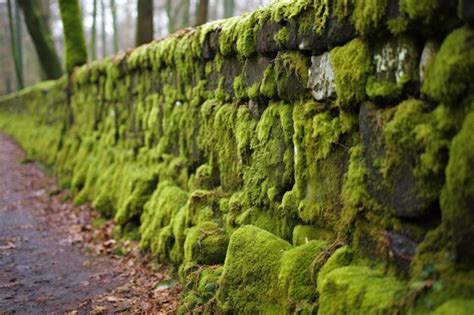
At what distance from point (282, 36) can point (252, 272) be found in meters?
1.88

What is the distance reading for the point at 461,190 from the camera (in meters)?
2.26

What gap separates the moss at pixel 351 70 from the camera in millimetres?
2938

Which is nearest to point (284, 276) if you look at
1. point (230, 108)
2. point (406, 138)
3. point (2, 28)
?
point (406, 138)

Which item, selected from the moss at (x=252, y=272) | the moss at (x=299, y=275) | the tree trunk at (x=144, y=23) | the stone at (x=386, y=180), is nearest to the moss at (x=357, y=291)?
the moss at (x=299, y=275)

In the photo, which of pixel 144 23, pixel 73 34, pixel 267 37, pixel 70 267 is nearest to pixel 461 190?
pixel 267 37

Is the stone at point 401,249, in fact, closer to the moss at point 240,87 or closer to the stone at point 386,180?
the stone at point 386,180

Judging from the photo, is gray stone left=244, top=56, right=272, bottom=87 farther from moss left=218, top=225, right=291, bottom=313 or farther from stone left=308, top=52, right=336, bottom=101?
moss left=218, top=225, right=291, bottom=313

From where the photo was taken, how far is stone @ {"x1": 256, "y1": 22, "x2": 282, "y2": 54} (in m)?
4.00

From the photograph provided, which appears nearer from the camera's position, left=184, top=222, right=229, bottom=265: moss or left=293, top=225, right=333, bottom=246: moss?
left=293, top=225, right=333, bottom=246: moss

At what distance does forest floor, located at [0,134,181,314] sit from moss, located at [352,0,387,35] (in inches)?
118

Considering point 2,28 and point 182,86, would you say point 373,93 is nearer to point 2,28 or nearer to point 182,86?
point 182,86

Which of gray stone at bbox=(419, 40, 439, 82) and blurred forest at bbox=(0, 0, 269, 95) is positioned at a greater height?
blurred forest at bbox=(0, 0, 269, 95)

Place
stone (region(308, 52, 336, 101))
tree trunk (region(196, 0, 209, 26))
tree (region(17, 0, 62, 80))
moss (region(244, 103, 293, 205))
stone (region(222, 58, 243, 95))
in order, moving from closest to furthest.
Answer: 1. stone (region(308, 52, 336, 101))
2. moss (region(244, 103, 293, 205))
3. stone (region(222, 58, 243, 95))
4. tree trunk (region(196, 0, 209, 26))
5. tree (region(17, 0, 62, 80))

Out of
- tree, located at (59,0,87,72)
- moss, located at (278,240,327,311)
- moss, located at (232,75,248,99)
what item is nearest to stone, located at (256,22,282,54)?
moss, located at (232,75,248,99)
